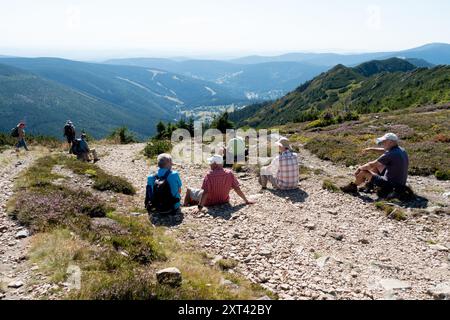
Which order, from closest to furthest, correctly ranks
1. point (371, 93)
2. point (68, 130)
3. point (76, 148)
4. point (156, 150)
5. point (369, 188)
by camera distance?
point (369, 188) → point (76, 148) → point (156, 150) → point (68, 130) → point (371, 93)

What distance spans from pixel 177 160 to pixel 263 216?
11.9m

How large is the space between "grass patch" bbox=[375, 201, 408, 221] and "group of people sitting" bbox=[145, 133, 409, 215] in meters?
1.22

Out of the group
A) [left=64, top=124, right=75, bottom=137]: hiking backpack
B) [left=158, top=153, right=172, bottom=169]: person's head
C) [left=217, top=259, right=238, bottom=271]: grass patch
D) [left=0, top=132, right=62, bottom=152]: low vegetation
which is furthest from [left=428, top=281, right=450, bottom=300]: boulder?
[left=0, top=132, right=62, bottom=152]: low vegetation

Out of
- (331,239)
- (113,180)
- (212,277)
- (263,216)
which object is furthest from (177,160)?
(212,277)

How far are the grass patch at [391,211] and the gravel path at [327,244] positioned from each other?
0.22 metres

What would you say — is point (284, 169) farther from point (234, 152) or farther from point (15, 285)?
point (15, 285)

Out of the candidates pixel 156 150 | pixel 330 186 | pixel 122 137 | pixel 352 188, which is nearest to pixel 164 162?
pixel 330 186

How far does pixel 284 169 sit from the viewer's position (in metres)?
14.0

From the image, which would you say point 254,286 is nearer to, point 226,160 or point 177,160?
point 226,160

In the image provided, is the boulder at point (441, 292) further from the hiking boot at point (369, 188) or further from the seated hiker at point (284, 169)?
the seated hiker at point (284, 169)

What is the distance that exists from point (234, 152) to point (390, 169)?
353 inches

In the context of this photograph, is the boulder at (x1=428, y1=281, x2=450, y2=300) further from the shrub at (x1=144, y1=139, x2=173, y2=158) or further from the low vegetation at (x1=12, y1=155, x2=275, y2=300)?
the shrub at (x1=144, y1=139, x2=173, y2=158)

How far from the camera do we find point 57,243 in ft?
24.8

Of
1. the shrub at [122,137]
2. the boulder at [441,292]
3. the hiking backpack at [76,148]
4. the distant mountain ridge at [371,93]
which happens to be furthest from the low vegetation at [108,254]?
the distant mountain ridge at [371,93]
